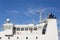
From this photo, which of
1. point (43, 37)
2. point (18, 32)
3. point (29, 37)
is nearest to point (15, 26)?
point (18, 32)

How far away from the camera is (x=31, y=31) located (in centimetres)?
4372

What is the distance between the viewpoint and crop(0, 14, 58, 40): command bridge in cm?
4238

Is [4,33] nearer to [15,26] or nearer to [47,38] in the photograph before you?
[15,26]

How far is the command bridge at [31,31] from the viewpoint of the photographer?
42375 mm

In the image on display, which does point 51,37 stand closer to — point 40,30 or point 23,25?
point 40,30

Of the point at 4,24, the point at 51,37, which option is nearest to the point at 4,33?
the point at 4,24

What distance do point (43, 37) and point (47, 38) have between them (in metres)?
1.07

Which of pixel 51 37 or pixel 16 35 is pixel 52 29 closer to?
pixel 51 37

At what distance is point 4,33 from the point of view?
42.5 m

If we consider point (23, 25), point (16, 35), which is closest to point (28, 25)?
point (23, 25)

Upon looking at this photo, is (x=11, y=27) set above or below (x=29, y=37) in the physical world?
above

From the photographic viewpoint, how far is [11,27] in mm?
42656

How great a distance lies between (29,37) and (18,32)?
3.60 m

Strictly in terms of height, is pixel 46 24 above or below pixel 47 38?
above
